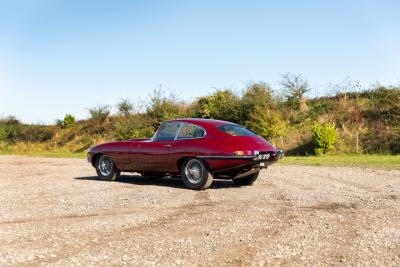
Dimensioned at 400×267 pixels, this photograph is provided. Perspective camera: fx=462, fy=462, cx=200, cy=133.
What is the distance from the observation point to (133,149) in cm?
1102

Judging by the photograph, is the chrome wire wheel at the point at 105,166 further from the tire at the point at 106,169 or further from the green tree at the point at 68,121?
the green tree at the point at 68,121

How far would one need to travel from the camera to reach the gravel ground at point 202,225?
4.49 meters

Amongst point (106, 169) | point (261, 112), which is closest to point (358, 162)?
point (106, 169)

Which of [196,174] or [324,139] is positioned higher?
[324,139]

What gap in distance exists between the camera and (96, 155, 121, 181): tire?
1168 centimetres

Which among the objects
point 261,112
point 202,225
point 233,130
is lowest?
point 202,225

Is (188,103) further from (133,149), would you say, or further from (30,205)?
(30,205)

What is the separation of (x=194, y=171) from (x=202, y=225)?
3.90m

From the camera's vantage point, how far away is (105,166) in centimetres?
1187

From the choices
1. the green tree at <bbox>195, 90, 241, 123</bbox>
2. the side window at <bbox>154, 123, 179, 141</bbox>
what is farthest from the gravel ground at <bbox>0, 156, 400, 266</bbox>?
the green tree at <bbox>195, 90, 241, 123</bbox>

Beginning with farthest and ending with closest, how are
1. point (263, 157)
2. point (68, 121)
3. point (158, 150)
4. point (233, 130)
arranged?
1. point (68, 121)
2. point (158, 150)
3. point (233, 130)
4. point (263, 157)

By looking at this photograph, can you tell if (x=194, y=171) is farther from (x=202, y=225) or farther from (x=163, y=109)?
(x=163, y=109)

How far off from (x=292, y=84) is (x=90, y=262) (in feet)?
92.4

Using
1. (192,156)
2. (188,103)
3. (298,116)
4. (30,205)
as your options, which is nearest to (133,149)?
(192,156)
